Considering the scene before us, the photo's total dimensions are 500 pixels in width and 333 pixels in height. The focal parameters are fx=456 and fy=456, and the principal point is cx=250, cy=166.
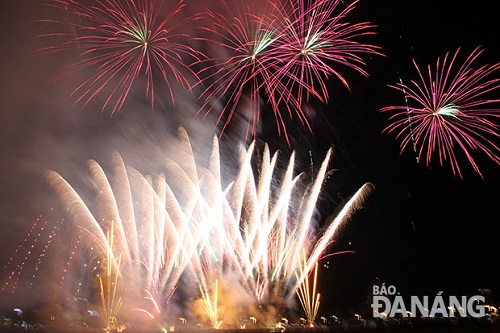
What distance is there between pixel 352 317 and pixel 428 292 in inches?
355

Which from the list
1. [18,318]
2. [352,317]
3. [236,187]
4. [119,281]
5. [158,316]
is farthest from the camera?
[352,317]

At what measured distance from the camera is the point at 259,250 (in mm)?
22688

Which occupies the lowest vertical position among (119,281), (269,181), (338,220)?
(119,281)

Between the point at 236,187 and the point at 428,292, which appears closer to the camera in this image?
the point at 236,187

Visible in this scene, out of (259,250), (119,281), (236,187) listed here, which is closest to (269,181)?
(236,187)

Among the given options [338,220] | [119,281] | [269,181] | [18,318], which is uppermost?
[269,181]

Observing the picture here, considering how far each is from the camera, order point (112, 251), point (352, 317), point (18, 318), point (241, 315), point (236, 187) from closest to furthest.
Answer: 1. point (236, 187)
2. point (112, 251)
3. point (241, 315)
4. point (18, 318)
5. point (352, 317)

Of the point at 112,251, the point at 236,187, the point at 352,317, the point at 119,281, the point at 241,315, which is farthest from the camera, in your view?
the point at 352,317

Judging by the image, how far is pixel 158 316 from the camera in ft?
116

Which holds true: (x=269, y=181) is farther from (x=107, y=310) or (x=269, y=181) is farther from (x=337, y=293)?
(x=337, y=293)

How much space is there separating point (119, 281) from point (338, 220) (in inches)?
662

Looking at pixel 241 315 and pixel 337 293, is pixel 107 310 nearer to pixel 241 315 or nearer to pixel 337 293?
pixel 241 315

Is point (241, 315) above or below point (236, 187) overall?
below

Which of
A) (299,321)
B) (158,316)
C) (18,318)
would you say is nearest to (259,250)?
(158,316)
